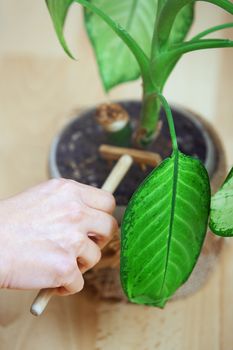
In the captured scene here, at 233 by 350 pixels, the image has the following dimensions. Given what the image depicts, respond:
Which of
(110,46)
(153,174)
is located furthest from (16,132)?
(153,174)

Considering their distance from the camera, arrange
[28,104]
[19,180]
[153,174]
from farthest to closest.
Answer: [28,104] → [19,180] → [153,174]

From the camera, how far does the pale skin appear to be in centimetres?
58

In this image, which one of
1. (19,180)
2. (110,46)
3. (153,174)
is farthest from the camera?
(19,180)

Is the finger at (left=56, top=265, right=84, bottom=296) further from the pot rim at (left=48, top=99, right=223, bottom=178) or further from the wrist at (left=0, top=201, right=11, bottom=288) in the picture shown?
the pot rim at (left=48, top=99, right=223, bottom=178)

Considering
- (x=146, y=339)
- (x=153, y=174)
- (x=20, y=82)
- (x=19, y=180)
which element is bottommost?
(x=146, y=339)

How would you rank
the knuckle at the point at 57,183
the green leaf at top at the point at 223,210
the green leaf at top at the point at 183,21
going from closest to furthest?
the green leaf at top at the point at 223,210 → the knuckle at the point at 57,183 → the green leaf at top at the point at 183,21

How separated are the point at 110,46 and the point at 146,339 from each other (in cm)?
43

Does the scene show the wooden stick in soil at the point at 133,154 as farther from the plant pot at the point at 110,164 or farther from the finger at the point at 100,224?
the finger at the point at 100,224

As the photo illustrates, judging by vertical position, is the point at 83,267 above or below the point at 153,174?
below

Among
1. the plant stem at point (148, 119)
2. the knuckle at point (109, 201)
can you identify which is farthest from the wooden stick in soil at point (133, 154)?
the knuckle at point (109, 201)

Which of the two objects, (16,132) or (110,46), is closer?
(110,46)

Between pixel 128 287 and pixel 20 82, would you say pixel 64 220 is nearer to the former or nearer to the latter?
pixel 128 287

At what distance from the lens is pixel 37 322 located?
805mm

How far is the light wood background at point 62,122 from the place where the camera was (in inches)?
30.9
